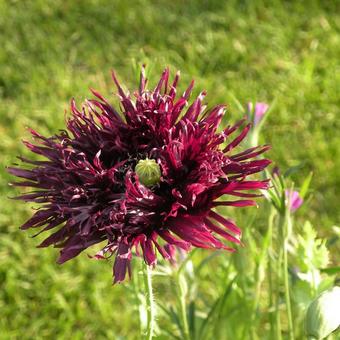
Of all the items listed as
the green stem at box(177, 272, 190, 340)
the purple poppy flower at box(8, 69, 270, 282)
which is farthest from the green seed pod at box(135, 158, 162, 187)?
the green stem at box(177, 272, 190, 340)

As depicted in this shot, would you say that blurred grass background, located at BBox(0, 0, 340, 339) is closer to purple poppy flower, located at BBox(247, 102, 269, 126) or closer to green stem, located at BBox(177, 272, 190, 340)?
green stem, located at BBox(177, 272, 190, 340)

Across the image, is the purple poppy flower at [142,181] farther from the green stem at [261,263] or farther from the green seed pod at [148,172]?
the green stem at [261,263]

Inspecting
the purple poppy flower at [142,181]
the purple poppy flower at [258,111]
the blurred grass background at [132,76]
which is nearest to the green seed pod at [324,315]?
the purple poppy flower at [142,181]

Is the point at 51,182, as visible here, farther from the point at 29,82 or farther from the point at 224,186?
the point at 29,82

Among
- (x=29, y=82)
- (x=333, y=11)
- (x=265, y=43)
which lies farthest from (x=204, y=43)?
(x=29, y=82)

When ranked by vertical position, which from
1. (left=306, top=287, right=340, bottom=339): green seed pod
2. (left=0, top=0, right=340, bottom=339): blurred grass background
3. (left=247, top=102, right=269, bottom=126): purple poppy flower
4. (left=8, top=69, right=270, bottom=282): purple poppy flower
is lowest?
(left=0, top=0, right=340, bottom=339): blurred grass background

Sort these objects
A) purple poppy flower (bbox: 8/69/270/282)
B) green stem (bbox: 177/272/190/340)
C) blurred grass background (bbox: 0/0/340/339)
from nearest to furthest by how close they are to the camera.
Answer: purple poppy flower (bbox: 8/69/270/282) < green stem (bbox: 177/272/190/340) < blurred grass background (bbox: 0/0/340/339)

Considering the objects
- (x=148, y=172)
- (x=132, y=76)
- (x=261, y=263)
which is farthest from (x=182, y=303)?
(x=132, y=76)
